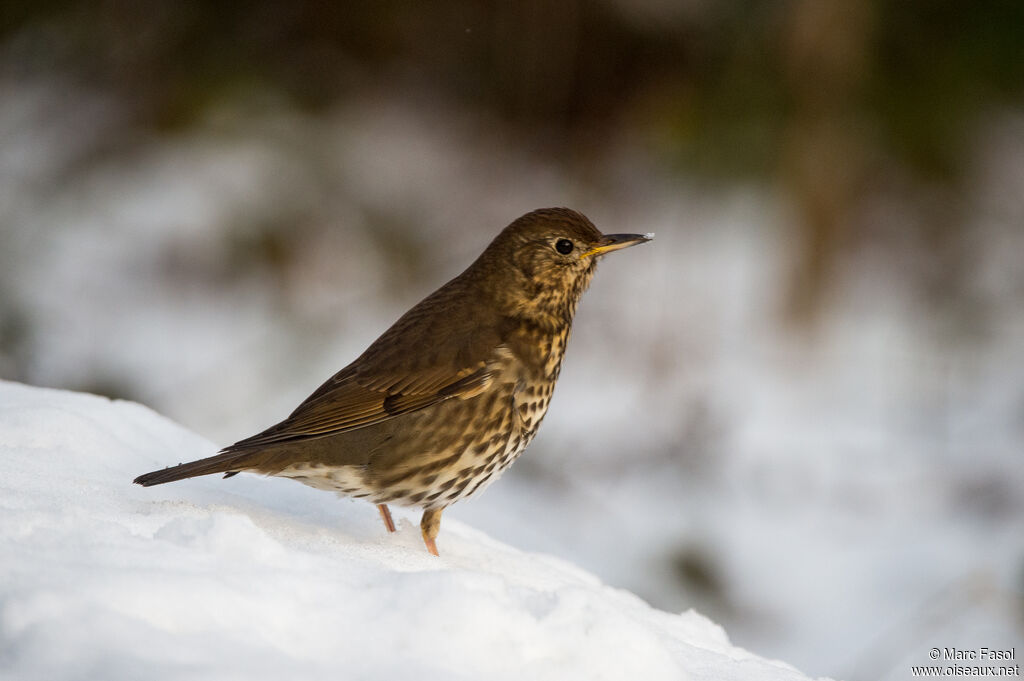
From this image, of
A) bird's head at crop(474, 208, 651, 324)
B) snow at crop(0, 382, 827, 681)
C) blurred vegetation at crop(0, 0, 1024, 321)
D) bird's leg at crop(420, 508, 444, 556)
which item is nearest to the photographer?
snow at crop(0, 382, 827, 681)

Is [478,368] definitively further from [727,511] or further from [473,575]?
[727,511]

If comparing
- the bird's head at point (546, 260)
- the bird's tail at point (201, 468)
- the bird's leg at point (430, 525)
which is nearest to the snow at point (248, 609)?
the bird's tail at point (201, 468)

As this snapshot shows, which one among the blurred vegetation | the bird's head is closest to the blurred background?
the blurred vegetation

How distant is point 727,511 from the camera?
5.39 meters

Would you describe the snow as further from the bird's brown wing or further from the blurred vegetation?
the blurred vegetation

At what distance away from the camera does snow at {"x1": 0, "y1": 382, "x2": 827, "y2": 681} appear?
5.01ft

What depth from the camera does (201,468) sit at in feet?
8.19

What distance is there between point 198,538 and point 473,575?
1.44 feet

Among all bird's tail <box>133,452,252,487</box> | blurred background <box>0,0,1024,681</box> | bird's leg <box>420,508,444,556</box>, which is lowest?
bird's tail <box>133,452,252,487</box>

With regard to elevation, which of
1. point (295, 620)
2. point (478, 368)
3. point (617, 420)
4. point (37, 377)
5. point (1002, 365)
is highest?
point (1002, 365)

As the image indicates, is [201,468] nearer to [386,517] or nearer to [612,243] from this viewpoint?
[386,517]

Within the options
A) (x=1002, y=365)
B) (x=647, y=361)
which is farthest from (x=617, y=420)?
(x=1002, y=365)

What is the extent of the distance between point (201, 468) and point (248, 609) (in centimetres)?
88

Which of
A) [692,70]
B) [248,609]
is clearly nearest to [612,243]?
[248,609]
